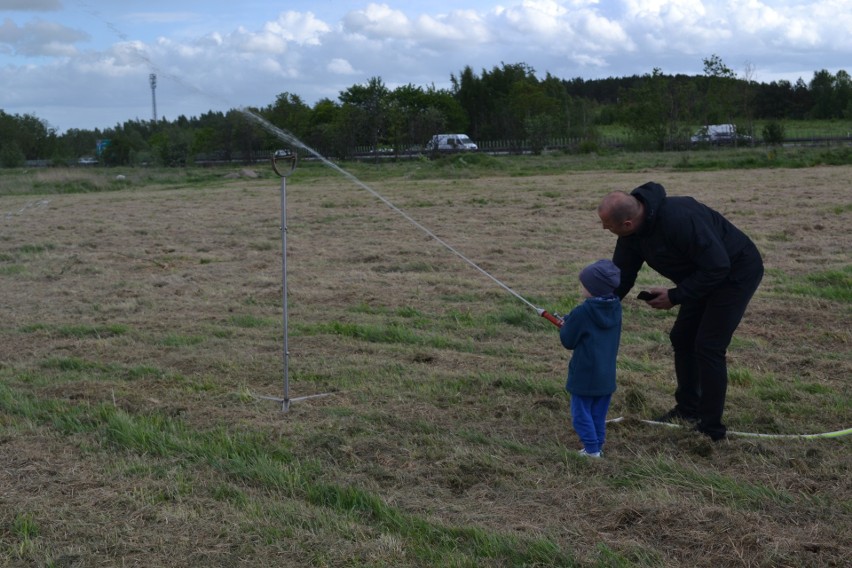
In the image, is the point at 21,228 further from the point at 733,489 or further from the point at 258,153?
the point at 258,153

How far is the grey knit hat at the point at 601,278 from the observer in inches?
207

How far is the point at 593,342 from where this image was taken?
532 centimetres

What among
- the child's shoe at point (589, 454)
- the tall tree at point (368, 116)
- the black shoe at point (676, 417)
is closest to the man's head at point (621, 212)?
the child's shoe at point (589, 454)

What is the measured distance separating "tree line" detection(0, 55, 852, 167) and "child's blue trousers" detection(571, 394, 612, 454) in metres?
34.1

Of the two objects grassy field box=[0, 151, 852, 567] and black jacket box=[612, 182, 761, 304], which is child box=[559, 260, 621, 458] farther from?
black jacket box=[612, 182, 761, 304]

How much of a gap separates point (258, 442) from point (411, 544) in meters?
1.76

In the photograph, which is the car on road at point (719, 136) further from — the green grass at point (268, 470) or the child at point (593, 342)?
the green grass at point (268, 470)

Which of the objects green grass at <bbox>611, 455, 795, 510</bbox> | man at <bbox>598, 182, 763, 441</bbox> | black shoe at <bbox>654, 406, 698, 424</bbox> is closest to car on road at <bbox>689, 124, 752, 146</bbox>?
black shoe at <bbox>654, 406, 698, 424</bbox>

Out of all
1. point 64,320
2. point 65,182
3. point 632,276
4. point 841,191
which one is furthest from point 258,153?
point 632,276

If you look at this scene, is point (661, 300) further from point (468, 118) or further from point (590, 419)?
point (468, 118)

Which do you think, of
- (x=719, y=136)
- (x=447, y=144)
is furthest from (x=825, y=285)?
(x=447, y=144)

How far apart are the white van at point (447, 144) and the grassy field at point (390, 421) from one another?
127 ft

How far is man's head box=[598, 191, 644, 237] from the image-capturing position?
530cm

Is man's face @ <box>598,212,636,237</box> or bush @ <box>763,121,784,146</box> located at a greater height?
bush @ <box>763,121,784,146</box>
